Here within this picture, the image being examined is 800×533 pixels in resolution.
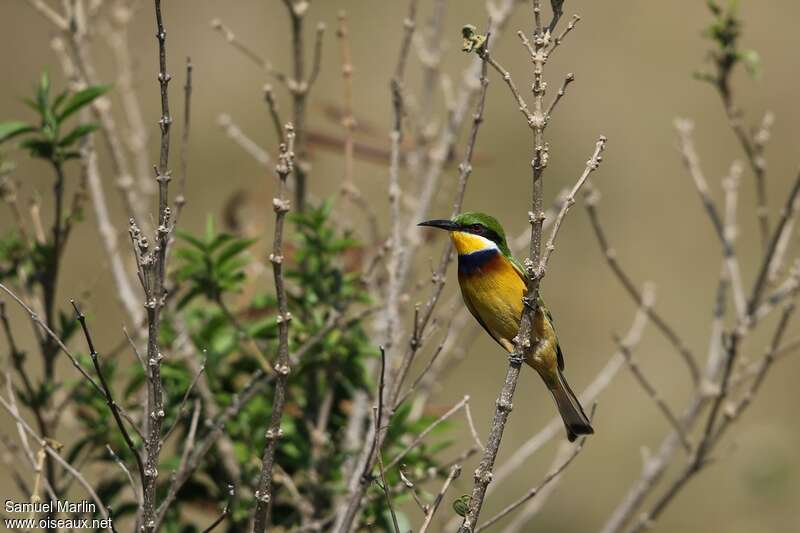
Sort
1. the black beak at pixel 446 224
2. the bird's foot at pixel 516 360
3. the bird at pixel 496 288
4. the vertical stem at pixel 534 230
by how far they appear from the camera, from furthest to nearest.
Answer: the bird at pixel 496 288 → the black beak at pixel 446 224 → the bird's foot at pixel 516 360 → the vertical stem at pixel 534 230

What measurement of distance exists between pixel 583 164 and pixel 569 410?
3.05m

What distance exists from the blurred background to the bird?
2.29 metres

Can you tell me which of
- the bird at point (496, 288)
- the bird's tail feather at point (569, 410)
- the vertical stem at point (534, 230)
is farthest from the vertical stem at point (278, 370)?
the bird's tail feather at point (569, 410)

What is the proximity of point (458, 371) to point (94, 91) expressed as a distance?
3275 millimetres

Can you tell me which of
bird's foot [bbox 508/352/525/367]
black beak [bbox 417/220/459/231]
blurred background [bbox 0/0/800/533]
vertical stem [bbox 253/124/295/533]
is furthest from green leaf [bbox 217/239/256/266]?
blurred background [bbox 0/0/800/533]

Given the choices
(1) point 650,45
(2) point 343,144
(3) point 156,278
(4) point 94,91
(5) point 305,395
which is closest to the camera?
(3) point 156,278

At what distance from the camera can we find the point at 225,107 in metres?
5.09

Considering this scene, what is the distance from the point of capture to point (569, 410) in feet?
7.11

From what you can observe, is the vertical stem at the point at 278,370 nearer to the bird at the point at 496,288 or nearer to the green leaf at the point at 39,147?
the bird at the point at 496,288

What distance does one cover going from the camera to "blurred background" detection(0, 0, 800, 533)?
191 inches

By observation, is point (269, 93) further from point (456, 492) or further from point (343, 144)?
point (456, 492)

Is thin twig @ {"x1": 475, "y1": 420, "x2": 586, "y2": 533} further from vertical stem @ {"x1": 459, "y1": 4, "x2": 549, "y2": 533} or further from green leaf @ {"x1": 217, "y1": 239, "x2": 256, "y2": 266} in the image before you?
green leaf @ {"x1": 217, "y1": 239, "x2": 256, "y2": 266}

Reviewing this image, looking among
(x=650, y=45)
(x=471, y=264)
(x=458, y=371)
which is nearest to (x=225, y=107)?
(x=458, y=371)

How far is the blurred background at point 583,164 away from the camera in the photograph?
15.9 ft
